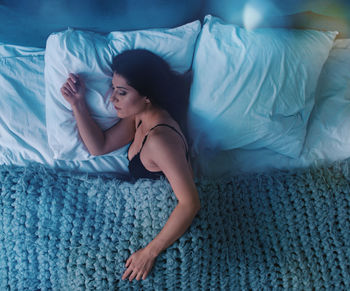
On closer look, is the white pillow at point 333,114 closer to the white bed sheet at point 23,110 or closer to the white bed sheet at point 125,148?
the white bed sheet at point 125,148

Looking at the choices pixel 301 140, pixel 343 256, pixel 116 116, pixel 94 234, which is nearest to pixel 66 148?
pixel 116 116

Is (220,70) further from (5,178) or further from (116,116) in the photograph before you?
(5,178)

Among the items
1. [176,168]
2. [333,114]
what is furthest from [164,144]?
[333,114]

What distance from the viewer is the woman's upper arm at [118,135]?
39.2 inches

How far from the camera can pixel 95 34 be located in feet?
3.00

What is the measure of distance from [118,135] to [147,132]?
140mm

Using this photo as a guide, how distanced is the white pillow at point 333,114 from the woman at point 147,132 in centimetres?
50

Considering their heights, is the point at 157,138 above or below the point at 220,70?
below

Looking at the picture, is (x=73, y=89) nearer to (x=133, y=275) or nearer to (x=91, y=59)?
(x=91, y=59)

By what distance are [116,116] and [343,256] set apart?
2.88 ft

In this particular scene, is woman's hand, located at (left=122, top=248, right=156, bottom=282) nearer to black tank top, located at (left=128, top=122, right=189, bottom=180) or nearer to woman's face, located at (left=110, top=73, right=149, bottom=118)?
black tank top, located at (left=128, top=122, right=189, bottom=180)

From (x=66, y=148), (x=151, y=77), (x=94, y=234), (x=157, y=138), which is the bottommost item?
(x=94, y=234)

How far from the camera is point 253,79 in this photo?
89 cm

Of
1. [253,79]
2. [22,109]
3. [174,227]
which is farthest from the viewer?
[22,109]
